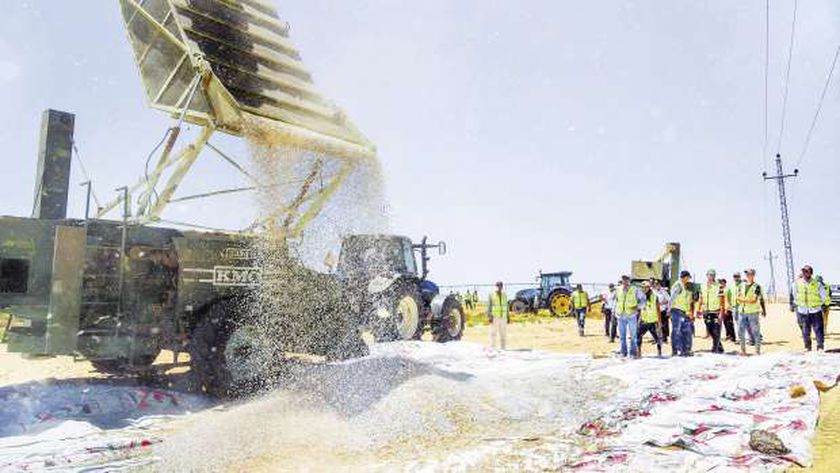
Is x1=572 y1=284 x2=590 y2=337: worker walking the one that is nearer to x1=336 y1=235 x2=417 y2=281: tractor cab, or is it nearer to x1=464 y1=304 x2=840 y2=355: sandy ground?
x1=464 y1=304 x2=840 y2=355: sandy ground

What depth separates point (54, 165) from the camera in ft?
23.5

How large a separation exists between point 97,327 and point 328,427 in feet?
9.08

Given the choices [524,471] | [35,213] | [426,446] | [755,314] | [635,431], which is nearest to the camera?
[524,471]

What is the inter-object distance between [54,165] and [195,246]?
6.50ft

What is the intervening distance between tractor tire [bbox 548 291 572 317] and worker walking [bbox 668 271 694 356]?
34.0 feet

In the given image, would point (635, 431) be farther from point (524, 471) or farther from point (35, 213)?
point (35, 213)

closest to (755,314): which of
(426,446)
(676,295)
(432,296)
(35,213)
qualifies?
(676,295)

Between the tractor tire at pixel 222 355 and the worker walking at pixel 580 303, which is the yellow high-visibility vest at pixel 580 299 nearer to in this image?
the worker walking at pixel 580 303

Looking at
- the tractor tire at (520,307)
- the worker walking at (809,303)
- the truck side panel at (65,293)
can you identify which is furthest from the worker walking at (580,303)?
the truck side panel at (65,293)

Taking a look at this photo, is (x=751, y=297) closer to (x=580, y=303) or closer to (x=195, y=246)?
(x=580, y=303)

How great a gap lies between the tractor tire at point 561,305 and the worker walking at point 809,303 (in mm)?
10748

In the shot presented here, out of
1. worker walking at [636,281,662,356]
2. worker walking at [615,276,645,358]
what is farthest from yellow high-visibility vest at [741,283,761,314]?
worker walking at [615,276,645,358]

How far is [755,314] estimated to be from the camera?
9.59m

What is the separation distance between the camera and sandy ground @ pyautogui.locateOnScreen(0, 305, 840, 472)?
14.0ft
